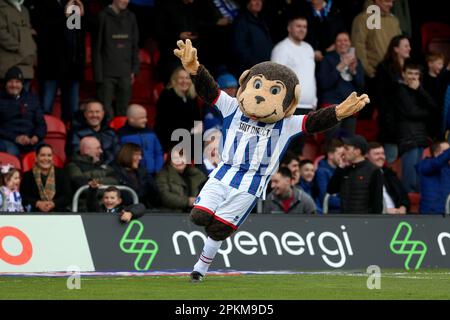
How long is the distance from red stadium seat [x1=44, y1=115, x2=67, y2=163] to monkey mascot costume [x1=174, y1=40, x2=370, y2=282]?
5.98 m

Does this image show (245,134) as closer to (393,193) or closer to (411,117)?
(393,193)

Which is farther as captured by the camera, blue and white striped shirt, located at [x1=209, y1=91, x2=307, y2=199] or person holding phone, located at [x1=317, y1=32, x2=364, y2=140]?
person holding phone, located at [x1=317, y1=32, x2=364, y2=140]

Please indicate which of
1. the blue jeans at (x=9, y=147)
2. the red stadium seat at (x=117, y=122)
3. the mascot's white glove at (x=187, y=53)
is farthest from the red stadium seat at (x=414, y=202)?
the mascot's white glove at (x=187, y=53)

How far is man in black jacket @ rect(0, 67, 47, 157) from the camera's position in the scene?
18.3 metres

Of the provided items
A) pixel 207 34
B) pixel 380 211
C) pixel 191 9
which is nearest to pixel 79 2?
pixel 191 9

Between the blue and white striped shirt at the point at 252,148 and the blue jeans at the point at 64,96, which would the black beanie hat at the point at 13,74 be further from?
the blue and white striped shirt at the point at 252,148

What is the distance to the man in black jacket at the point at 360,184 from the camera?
1761 centimetres

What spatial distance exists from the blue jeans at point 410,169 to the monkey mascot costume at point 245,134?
7207 millimetres

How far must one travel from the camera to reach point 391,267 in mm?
16953

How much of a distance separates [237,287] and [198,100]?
777cm

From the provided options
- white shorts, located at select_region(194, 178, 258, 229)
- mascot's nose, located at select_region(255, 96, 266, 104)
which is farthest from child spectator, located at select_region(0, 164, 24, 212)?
mascot's nose, located at select_region(255, 96, 266, 104)

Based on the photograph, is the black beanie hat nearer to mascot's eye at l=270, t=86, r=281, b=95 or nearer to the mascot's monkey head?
the mascot's monkey head

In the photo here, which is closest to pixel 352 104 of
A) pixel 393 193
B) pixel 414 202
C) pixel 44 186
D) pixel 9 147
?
pixel 44 186

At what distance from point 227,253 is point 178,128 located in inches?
145
